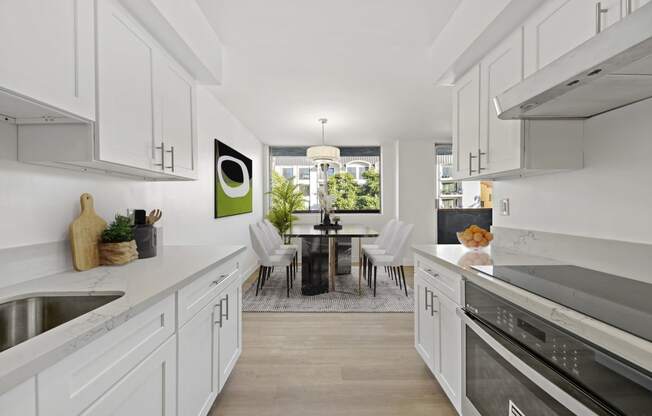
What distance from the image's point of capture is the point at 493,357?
131 centimetres

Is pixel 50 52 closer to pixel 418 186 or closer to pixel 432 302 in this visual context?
pixel 432 302

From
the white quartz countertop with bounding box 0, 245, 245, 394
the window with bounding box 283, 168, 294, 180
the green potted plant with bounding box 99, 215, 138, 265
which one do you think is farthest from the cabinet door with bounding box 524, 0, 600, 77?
the window with bounding box 283, 168, 294, 180

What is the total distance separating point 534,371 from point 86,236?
197 cm

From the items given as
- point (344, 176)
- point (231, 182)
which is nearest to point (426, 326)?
point (231, 182)

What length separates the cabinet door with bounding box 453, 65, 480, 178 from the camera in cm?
216

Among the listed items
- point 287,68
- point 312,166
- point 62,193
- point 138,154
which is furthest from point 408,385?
point 312,166

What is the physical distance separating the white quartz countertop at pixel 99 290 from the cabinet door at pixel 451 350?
51.9 inches

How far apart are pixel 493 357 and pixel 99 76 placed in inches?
77.3

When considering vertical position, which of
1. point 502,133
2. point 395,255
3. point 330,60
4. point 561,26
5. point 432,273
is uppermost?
point 330,60

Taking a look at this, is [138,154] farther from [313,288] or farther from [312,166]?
[312,166]

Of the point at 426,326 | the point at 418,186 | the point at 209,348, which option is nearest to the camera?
the point at 209,348

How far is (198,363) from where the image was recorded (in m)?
1.54

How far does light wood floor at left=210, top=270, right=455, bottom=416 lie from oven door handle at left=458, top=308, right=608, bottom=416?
2.66ft

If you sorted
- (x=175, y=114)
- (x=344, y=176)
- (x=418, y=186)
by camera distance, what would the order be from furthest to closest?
(x=344, y=176) → (x=418, y=186) → (x=175, y=114)
